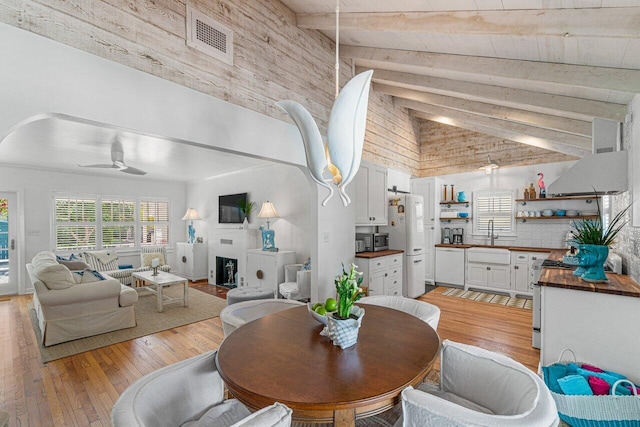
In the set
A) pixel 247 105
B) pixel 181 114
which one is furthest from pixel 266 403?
pixel 247 105

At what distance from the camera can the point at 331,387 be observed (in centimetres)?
118

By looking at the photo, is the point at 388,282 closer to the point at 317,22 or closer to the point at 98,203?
the point at 317,22

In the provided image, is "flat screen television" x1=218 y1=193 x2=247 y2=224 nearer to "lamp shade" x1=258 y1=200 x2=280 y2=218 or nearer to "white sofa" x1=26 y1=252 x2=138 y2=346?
"lamp shade" x1=258 y1=200 x2=280 y2=218

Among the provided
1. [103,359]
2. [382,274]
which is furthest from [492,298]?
[103,359]

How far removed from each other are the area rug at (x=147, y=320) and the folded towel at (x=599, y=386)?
4401mm

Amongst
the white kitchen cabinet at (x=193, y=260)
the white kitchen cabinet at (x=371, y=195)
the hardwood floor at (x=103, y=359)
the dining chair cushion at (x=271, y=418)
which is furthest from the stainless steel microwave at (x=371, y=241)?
the white kitchen cabinet at (x=193, y=260)

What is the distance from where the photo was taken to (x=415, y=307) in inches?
95.0

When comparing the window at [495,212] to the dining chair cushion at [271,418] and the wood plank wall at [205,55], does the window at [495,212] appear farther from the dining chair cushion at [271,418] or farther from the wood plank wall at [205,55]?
the dining chair cushion at [271,418]

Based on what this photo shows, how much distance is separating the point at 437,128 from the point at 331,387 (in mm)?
6864

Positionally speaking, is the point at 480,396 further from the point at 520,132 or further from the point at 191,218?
the point at 191,218

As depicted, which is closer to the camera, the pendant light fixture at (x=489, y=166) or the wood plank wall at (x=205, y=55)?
the wood plank wall at (x=205, y=55)

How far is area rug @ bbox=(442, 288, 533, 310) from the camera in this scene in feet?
16.3

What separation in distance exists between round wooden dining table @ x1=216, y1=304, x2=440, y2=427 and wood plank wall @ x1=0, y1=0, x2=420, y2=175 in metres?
2.08

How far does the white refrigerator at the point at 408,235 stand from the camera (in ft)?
17.2
